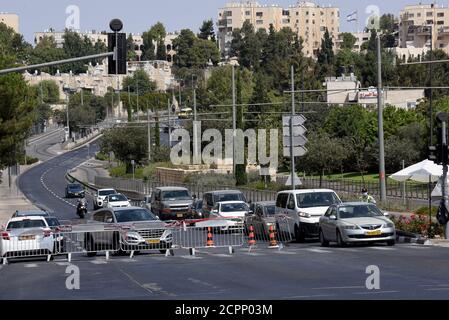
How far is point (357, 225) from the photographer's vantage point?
1314 inches

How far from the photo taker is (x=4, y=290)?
918 inches

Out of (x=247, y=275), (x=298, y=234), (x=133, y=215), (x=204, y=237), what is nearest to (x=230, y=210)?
(x=204, y=237)

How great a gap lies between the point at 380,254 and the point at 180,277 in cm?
696

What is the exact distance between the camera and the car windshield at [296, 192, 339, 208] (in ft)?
127

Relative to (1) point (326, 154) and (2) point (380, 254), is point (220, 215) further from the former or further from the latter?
(1) point (326, 154)

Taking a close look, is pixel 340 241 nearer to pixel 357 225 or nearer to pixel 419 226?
pixel 357 225

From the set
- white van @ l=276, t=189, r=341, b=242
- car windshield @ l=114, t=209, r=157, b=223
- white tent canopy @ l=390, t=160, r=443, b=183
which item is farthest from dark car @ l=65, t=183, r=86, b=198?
car windshield @ l=114, t=209, r=157, b=223

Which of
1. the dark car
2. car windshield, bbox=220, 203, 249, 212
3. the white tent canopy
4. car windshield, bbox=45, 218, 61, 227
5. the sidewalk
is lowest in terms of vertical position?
the sidewalk

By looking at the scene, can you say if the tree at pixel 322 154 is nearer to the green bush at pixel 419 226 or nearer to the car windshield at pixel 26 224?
the green bush at pixel 419 226

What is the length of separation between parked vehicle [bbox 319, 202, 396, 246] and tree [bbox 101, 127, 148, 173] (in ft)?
280

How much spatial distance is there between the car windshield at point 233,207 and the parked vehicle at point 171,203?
7.71 meters

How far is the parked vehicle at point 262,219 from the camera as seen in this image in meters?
40.1

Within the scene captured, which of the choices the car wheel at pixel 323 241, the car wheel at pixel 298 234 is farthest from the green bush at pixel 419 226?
the car wheel at pixel 323 241

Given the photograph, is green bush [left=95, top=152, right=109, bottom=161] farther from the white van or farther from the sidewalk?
the white van
